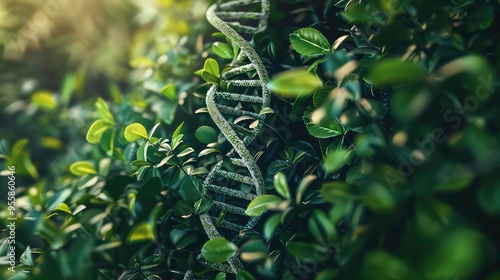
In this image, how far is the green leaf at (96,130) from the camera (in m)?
0.97

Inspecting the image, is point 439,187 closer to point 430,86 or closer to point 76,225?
point 430,86

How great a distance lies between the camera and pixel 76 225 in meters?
0.76

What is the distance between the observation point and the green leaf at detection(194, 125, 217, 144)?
2.93ft

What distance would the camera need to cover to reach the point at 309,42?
2.58 feet

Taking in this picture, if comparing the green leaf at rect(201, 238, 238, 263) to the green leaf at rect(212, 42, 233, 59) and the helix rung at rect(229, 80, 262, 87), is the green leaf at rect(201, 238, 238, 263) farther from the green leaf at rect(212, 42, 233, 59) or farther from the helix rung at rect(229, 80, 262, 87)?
the green leaf at rect(212, 42, 233, 59)

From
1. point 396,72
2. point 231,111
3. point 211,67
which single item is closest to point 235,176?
point 231,111

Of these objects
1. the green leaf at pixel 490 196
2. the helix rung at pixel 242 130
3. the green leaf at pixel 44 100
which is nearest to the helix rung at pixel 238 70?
the helix rung at pixel 242 130

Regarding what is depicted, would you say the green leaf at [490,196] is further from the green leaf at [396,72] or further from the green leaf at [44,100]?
the green leaf at [44,100]

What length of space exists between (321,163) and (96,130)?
1.81 ft

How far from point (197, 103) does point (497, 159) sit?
0.75 meters

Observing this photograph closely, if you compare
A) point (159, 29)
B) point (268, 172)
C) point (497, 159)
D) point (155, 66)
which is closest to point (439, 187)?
Result: point (497, 159)

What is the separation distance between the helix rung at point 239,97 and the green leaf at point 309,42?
15cm

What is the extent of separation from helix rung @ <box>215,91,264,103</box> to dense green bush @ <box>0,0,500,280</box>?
0.05m

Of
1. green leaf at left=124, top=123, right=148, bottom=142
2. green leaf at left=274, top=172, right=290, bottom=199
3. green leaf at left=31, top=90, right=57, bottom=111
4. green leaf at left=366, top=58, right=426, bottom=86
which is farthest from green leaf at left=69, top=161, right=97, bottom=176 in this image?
green leaf at left=366, top=58, right=426, bottom=86
